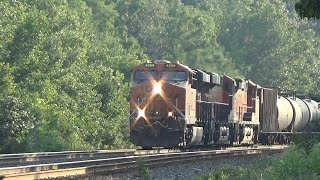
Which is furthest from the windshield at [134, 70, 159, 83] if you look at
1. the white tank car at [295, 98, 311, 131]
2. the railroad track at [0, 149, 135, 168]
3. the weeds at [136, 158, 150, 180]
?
the white tank car at [295, 98, 311, 131]

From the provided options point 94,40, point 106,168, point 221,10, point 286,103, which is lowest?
point 106,168

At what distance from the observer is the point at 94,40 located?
54.7 metres

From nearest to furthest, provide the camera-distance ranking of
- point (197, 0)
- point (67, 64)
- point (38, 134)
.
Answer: point (38, 134) < point (67, 64) < point (197, 0)

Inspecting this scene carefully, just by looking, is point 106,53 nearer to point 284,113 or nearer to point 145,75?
point 284,113

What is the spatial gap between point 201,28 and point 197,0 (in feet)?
83.7

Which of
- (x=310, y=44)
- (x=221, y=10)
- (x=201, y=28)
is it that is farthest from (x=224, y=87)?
(x=221, y=10)

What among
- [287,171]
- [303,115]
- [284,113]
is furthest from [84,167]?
[303,115]

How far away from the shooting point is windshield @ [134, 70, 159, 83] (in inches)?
1110

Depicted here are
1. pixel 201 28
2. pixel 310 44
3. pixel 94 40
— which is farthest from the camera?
pixel 310 44

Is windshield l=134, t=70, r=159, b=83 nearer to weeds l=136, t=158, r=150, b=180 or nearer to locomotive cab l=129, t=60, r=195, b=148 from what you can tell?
locomotive cab l=129, t=60, r=195, b=148

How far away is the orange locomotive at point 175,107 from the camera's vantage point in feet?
89.3

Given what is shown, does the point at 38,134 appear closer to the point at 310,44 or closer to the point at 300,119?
the point at 300,119

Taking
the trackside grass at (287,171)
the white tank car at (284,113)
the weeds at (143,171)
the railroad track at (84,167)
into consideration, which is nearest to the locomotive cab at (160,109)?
the railroad track at (84,167)

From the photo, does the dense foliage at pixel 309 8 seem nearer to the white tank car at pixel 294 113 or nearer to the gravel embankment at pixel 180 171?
the gravel embankment at pixel 180 171
